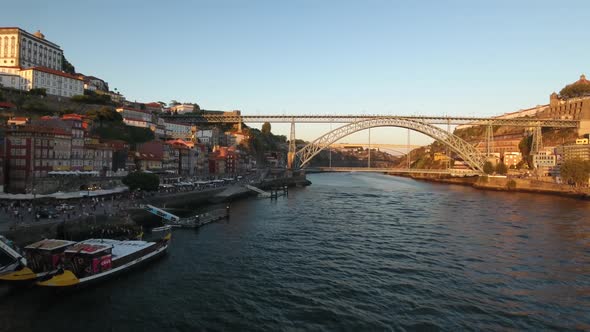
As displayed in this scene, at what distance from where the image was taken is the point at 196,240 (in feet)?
67.4

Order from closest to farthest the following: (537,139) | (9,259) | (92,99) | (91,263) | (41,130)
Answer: (91,263)
(9,259)
(41,130)
(92,99)
(537,139)

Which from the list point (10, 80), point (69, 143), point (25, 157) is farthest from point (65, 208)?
point (10, 80)

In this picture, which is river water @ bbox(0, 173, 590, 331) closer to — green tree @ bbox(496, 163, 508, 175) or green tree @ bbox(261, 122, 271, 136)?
green tree @ bbox(496, 163, 508, 175)

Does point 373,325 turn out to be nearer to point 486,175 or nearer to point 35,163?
point 35,163

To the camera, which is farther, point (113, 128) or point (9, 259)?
point (113, 128)

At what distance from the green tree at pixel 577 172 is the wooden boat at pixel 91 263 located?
2068 inches

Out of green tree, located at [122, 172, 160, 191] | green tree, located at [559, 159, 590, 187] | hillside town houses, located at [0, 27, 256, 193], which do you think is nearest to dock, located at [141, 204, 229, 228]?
green tree, located at [122, 172, 160, 191]

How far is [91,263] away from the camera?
13.6 meters

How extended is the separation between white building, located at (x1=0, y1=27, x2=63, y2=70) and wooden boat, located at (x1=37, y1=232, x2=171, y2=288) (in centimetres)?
4426

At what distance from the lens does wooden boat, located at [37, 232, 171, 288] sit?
1284cm

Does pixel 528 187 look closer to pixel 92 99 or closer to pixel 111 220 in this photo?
pixel 111 220

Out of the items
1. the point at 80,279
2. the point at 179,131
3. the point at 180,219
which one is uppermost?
the point at 179,131

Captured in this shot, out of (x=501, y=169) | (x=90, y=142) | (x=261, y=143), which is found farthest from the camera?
(x=261, y=143)

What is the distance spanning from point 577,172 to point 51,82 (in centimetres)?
6323
